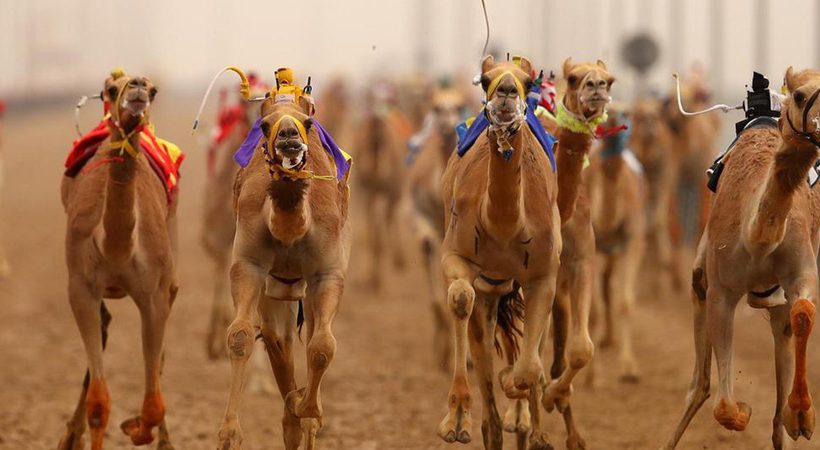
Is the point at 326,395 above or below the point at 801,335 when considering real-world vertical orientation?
below

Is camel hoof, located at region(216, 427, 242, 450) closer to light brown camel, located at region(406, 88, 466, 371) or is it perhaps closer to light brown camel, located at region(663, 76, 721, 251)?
light brown camel, located at region(406, 88, 466, 371)

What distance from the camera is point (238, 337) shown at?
9.20 metres

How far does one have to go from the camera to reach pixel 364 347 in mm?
17766

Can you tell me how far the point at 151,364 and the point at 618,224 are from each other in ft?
20.7

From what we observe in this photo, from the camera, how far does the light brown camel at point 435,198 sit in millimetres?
16484

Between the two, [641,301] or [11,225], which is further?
[11,225]

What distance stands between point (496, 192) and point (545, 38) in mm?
46185

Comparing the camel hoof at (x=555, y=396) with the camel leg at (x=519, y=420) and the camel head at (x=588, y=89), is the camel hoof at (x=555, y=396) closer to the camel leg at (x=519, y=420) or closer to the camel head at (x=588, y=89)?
the camel leg at (x=519, y=420)

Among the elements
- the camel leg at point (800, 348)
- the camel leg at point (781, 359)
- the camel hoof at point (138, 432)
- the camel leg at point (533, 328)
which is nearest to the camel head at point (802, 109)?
the camel leg at point (800, 348)

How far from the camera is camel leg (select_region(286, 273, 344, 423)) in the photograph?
362 inches

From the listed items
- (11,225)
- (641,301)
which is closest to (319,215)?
→ (641,301)

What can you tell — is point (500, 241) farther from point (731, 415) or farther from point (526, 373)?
point (731, 415)

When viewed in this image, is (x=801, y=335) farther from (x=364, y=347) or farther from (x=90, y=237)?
(x=364, y=347)

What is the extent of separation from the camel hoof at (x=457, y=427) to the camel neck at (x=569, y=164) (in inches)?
69.5
